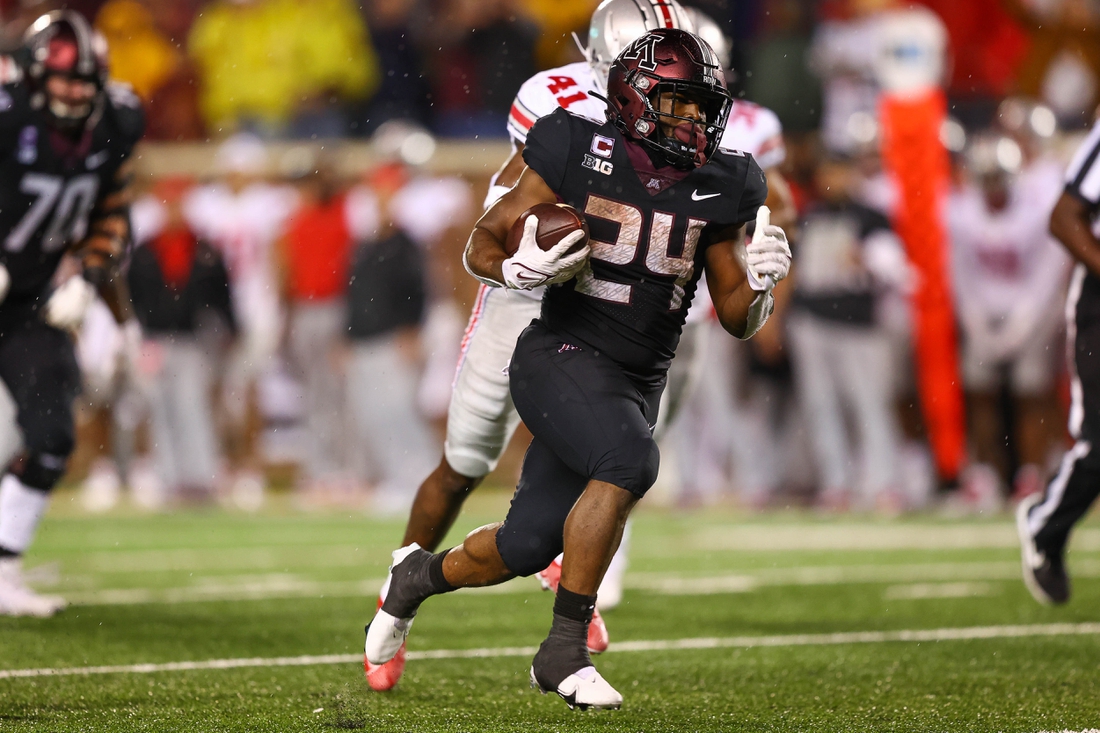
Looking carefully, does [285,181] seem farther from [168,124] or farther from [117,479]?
[117,479]

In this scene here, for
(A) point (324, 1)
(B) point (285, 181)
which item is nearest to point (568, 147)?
(B) point (285, 181)

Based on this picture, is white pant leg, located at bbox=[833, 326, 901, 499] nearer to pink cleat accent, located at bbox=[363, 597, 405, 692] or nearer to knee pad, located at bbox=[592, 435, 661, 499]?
pink cleat accent, located at bbox=[363, 597, 405, 692]

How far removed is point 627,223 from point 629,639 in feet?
5.60

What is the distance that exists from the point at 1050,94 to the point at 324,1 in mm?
5092

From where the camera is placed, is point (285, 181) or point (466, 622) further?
point (285, 181)

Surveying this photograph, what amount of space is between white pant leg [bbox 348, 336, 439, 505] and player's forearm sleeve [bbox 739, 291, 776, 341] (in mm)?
6237

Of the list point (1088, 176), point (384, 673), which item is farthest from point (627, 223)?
point (1088, 176)

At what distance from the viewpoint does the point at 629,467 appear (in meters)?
3.35

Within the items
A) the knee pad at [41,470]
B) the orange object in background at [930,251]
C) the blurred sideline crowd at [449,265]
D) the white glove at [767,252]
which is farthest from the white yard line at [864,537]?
the white glove at [767,252]

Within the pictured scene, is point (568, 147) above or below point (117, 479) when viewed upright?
above

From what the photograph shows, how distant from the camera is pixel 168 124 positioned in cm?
1161

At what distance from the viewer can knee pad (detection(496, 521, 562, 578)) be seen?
3.48 meters

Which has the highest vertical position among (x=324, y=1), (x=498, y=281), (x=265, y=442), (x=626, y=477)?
(x=498, y=281)

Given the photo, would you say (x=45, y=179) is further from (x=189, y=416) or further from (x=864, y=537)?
(x=189, y=416)
